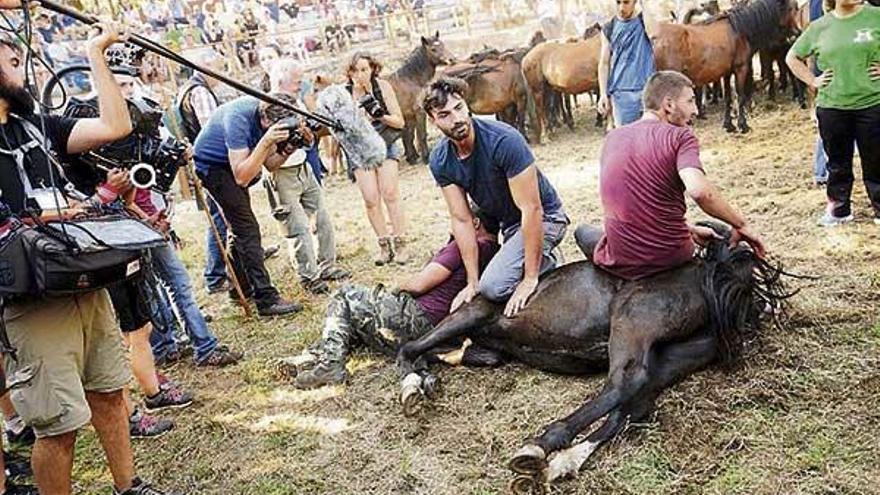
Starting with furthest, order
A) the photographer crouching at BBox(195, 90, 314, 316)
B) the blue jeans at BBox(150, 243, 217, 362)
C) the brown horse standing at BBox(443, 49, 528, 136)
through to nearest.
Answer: the brown horse standing at BBox(443, 49, 528, 136) < the photographer crouching at BBox(195, 90, 314, 316) < the blue jeans at BBox(150, 243, 217, 362)

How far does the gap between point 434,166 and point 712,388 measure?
1749 millimetres

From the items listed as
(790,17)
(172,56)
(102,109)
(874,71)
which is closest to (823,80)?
(874,71)

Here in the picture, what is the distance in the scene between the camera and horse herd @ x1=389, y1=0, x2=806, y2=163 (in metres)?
9.06

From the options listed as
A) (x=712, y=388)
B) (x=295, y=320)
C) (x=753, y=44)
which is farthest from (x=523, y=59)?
(x=712, y=388)

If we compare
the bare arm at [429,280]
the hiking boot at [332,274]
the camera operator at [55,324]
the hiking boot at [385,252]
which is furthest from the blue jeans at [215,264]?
the camera operator at [55,324]

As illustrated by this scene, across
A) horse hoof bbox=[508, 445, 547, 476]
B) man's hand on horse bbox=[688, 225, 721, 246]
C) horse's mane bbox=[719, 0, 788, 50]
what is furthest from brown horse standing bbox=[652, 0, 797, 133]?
horse hoof bbox=[508, 445, 547, 476]

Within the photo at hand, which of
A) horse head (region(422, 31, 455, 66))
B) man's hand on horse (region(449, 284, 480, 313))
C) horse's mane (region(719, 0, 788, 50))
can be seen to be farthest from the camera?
horse head (region(422, 31, 455, 66))

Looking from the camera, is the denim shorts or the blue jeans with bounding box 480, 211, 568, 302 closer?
the blue jeans with bounding box 480, 211, 568, 302

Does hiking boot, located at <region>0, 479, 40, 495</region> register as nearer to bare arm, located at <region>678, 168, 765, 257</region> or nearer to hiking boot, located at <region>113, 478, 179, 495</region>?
hiking boot, located at <region>113, 478, 179, 495</region>

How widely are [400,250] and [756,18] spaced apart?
5.89 m

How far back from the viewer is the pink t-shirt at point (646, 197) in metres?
3.14

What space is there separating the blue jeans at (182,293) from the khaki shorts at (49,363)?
5.44 feet

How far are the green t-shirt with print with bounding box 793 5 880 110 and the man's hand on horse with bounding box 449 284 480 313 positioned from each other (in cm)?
266

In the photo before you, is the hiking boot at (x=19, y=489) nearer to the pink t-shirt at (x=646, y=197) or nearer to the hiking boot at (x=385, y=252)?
the pink t-shirt at (x=646, y=197)
